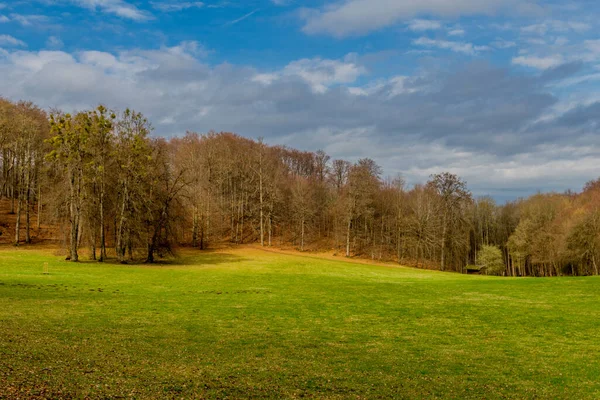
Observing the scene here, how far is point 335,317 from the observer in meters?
21.2

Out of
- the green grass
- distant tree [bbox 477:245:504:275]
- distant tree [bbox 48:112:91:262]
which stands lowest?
distant tree [bbox 477:245:504:275]

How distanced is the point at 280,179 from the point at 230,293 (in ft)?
261

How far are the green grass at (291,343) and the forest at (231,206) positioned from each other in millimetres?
23158

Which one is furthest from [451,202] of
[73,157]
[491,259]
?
[73,157]

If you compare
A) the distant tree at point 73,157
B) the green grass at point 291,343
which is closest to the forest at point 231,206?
the distant tree at point 73,157

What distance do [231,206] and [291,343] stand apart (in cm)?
8325

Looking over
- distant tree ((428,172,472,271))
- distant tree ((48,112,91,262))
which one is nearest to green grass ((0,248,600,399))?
distant tree ((48,112,91,262))

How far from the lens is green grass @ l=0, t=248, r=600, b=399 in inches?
389

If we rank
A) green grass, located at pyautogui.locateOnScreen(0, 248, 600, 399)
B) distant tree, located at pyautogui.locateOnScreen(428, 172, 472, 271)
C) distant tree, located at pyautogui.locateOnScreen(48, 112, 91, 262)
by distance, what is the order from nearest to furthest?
green grass, located at pyautogui.locateOnScreen(0, 248, 600, 399) < distant tree, located at pyautogui.locateOnScreen(48, 112, 91, 262) < distant tree, located at pyautogui.locateOnScreen(428, 172, 472, 271)

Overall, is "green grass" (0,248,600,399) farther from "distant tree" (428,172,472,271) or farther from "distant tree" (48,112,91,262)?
"distant tree" (428,172,472,271)

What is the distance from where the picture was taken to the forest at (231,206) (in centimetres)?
5119

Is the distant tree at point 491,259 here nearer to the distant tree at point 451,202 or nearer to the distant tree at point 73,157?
the distant tree at point 451,202

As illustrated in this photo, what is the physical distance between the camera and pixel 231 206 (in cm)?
9681

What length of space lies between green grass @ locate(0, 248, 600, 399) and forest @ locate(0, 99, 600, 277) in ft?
76.0
